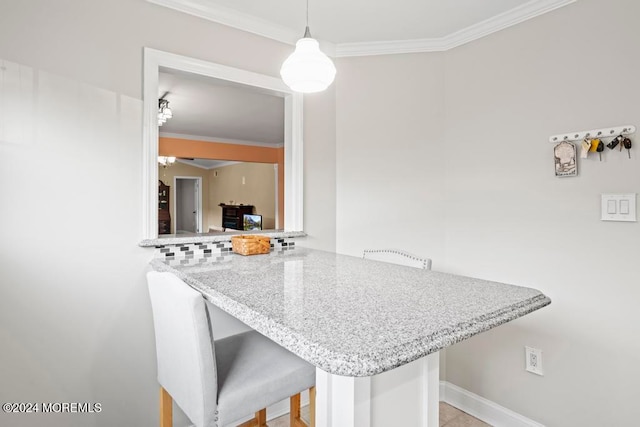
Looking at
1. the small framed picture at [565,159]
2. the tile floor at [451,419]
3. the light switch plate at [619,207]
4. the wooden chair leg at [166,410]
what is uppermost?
the small framed picture at [565,159]

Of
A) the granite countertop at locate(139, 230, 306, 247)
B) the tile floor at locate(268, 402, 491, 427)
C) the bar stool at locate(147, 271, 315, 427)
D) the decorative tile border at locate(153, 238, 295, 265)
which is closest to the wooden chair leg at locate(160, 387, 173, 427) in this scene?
A: the bar stool at locate(147, 271, 315, 427)

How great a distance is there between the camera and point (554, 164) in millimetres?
1747

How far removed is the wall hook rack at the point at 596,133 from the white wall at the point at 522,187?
3cm

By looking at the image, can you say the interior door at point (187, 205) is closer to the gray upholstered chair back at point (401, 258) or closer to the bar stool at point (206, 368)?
the gray upholstered chair back at point (401, 258)

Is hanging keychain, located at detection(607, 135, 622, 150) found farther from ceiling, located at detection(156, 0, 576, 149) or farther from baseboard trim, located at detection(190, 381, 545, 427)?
baseboard trim, located at detection(190, 381, 545, 427)

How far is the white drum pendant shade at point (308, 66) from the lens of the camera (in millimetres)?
1273

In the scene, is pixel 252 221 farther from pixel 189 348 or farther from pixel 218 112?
pixel 189 348

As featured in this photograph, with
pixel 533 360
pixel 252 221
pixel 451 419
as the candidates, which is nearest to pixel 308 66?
pixel 533 360

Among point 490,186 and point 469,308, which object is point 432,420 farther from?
point 490,186

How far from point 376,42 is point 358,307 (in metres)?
1.92

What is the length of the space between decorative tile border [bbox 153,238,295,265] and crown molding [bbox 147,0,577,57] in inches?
47.2

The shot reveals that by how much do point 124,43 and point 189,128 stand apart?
12.0 feet

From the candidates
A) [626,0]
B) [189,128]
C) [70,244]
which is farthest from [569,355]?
[189,128]

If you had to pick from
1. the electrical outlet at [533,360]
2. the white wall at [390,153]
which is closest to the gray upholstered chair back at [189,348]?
the white wall at [390,153]
